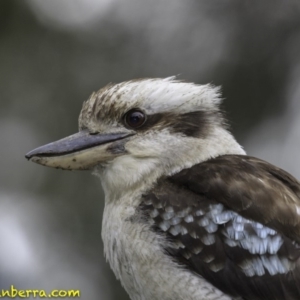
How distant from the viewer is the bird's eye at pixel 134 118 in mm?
3781

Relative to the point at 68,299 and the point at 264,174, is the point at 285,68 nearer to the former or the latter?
the point at 68,299

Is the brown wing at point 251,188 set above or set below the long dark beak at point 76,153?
below

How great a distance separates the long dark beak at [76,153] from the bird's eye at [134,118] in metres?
0.06

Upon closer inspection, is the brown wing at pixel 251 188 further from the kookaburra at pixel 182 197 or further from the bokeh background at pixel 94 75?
the bokeh background at pixel 94 75

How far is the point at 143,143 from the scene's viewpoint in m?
3.73

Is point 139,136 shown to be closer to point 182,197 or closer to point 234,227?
point 182,197

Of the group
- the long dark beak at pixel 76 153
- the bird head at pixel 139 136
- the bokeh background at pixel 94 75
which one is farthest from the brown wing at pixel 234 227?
the bokeh background at pixel 94 75

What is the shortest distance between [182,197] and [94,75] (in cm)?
751

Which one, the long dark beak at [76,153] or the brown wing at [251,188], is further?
the long dark beak at [76,153]

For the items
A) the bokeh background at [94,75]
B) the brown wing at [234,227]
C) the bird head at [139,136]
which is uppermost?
the bokeh background at [94,75]

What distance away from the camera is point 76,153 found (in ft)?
12.3

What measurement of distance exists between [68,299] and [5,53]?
504 centimetres

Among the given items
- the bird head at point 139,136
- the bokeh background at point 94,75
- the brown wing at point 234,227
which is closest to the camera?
the brown wing at point 234,227

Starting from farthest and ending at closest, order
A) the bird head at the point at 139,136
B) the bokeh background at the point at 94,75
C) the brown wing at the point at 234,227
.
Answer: the bokeh background at the point at 94,75, the bird head at the point at 139,136, the brown wing at the point at 234,227
